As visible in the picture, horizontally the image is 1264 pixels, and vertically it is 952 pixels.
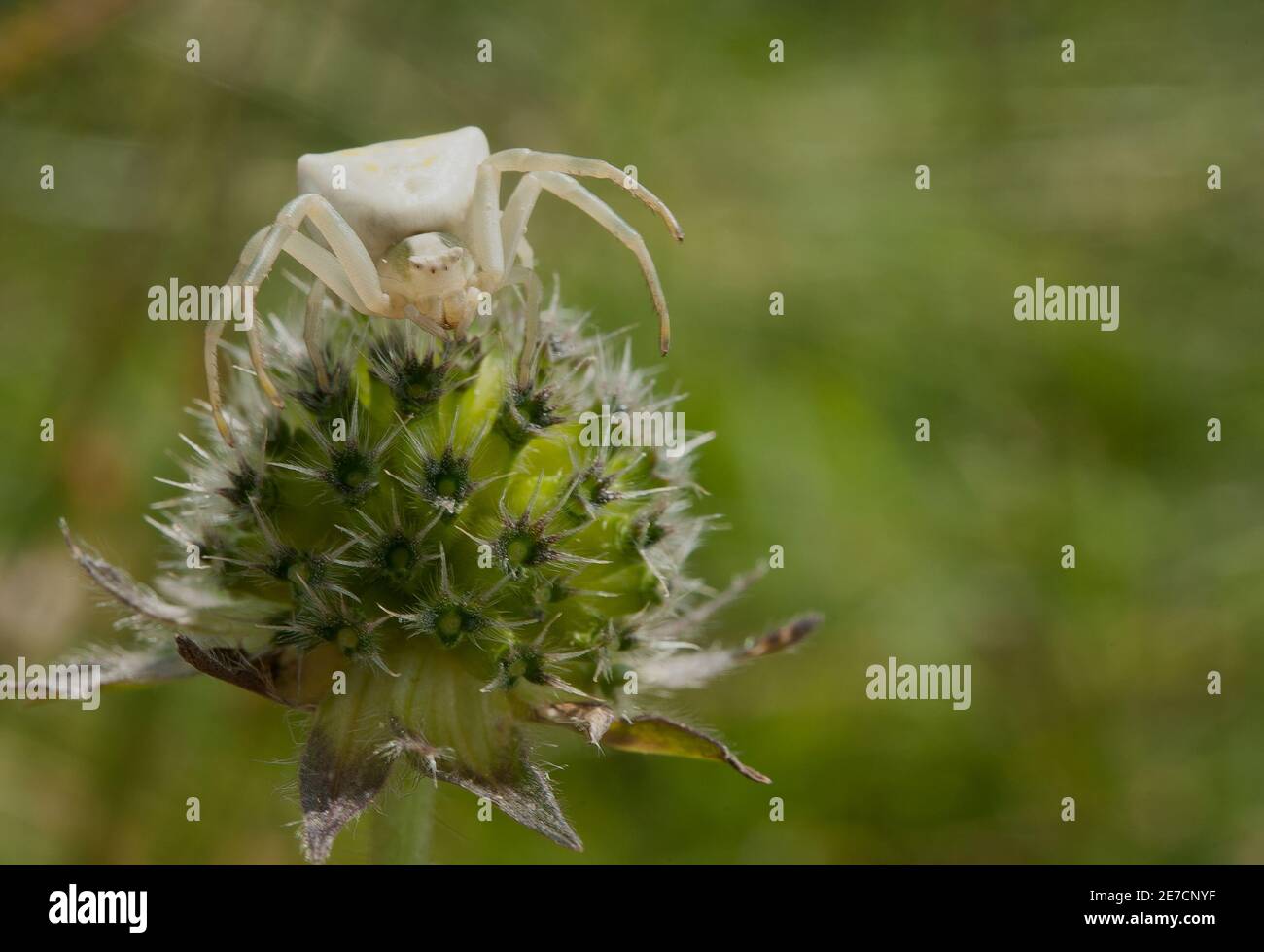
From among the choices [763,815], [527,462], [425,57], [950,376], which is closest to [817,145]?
[950,376]

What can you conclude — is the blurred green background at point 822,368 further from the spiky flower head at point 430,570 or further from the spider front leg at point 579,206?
the spider front leg at point 579,206

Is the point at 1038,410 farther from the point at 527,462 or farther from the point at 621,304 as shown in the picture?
the point at 527,462

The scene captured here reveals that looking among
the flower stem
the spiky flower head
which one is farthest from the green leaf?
the flower stem

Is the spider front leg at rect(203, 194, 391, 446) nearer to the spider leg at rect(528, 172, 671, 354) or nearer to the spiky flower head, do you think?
the spiky flower head

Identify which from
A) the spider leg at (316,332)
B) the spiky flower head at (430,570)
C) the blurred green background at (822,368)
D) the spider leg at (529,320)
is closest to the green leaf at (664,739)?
the spiky flower head at (430,570)

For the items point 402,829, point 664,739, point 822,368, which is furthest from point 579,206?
point 822,368
